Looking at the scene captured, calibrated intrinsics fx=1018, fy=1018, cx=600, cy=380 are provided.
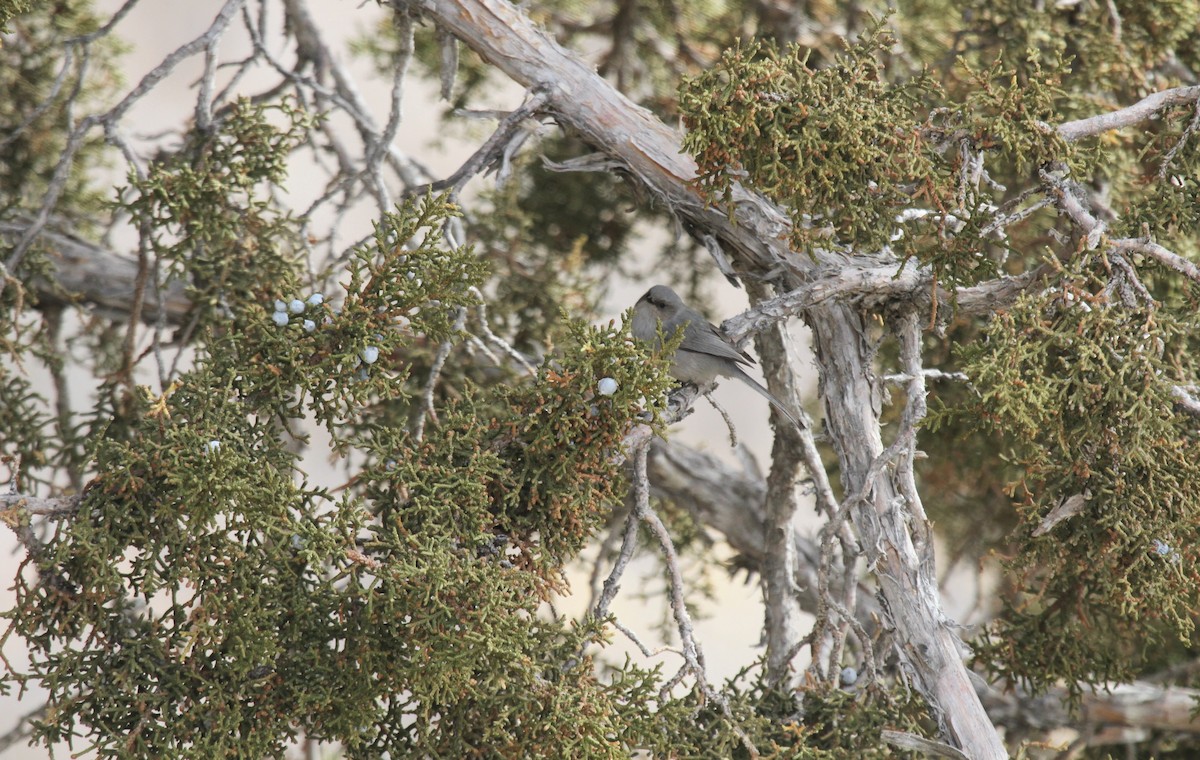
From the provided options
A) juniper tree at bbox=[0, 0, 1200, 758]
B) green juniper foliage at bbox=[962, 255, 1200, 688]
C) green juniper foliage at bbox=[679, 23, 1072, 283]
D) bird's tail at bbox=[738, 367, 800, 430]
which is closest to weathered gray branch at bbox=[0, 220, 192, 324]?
juniper tree at bbox=[0, 0, 1200, 758]

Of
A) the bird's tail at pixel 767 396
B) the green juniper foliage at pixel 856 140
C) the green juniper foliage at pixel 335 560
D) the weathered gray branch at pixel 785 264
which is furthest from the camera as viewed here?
the bird's tail at pixel 767 396

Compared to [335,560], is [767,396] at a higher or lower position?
higher

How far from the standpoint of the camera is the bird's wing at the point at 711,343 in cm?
284

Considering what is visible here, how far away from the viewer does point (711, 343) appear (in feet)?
9.58

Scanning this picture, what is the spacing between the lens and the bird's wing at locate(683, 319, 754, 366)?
2.84 meters

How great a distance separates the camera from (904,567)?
2570 millimetres

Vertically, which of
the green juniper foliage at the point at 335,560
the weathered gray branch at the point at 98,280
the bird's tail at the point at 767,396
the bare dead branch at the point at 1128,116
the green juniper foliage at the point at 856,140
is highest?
the weathered gray branch at the point at 98,280

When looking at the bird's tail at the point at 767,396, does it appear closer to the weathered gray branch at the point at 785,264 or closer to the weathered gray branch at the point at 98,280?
the weathered gray branch at the point at 785,264

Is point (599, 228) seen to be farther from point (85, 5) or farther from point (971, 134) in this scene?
point (971, 134)

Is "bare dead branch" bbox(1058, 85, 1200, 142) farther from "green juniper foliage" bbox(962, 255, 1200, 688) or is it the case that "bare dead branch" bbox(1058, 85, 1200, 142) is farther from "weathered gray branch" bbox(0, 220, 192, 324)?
"weathered gray branch" bbox(0, 220, 192, 324)

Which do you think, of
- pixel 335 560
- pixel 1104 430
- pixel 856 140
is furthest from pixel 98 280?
pixel 1104 430

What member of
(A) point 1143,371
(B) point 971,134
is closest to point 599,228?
(B) point 971,134

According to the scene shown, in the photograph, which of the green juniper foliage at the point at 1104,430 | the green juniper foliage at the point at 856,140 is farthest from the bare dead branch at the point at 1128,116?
the green juniper foliage at the point at 1104,430

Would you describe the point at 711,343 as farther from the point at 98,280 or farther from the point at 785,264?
the point at 98,280
